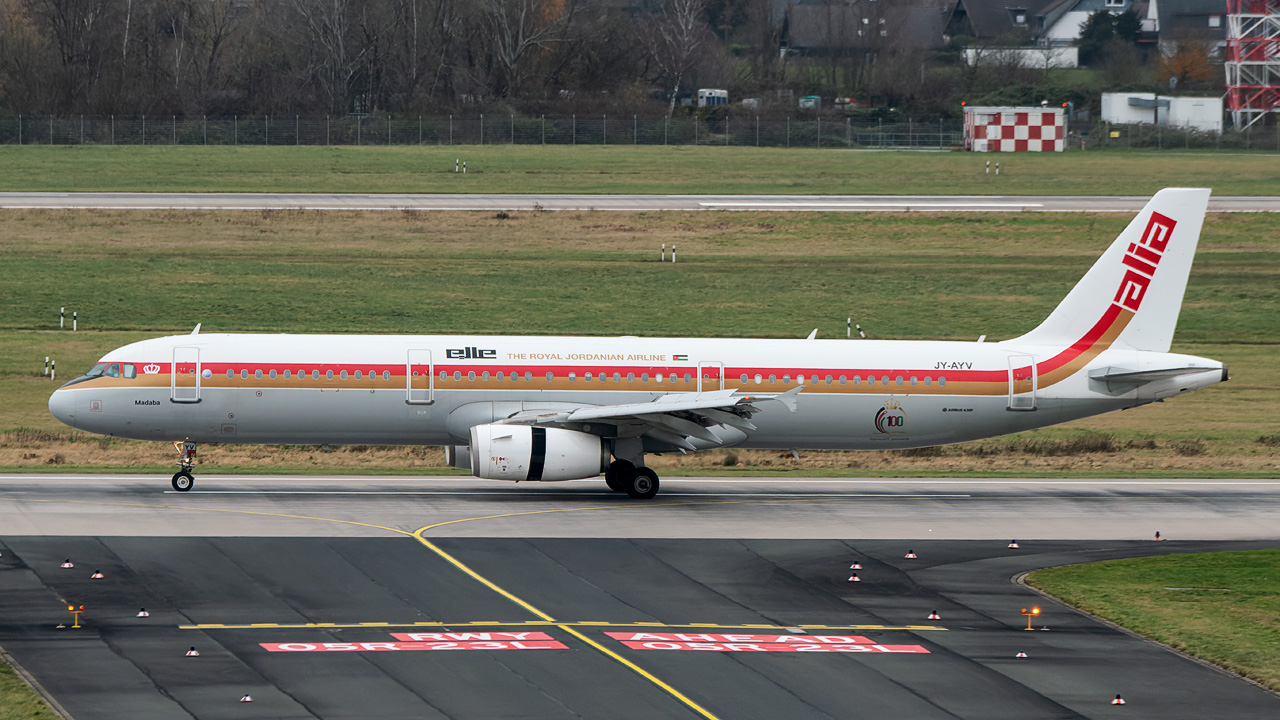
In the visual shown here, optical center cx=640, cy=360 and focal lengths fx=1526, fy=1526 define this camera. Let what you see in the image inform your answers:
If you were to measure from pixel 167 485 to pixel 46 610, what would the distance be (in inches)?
521

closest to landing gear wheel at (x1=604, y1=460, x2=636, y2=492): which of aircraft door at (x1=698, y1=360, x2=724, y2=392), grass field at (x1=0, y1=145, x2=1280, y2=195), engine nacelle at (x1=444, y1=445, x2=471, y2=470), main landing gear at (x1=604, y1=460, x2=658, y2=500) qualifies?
main landing gear at (x1=604, y1=460, x2=658, y2=500)

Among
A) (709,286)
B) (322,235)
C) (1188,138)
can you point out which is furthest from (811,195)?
(1188,138)

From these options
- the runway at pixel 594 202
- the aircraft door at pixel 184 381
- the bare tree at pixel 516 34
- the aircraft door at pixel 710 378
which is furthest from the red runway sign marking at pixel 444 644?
the bare tree at pixel 516 34

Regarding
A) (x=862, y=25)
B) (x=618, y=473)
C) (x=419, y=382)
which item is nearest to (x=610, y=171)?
(x=618, y=473)

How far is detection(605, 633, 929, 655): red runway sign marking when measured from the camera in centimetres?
2488

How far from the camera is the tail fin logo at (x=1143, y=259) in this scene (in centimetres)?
4053

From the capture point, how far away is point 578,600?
27750 millimetres

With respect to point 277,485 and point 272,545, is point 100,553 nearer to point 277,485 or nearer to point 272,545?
point 272,545

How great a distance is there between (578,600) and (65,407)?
1637 cm

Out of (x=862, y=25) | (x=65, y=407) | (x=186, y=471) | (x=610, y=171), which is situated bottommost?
(x=186, y=471)

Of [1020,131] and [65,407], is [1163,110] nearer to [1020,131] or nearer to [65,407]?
[1020,131]

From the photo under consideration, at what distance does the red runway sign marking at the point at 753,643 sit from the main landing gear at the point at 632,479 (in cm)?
1285

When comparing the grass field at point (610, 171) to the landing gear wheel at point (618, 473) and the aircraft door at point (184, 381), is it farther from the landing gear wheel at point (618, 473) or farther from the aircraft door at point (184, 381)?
the aircraft door at point (184, 381)

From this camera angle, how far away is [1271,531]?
117 ft
